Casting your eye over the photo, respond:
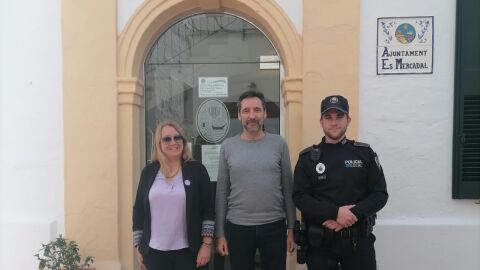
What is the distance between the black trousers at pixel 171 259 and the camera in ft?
9.58

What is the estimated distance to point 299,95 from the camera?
387cm

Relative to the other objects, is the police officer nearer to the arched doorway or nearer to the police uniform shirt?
the police uniform shirt

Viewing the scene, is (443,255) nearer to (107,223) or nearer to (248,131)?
(248,131)

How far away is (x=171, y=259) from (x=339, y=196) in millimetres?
1223

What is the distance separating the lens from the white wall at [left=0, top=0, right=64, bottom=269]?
3.92 m

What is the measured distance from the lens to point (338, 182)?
271cm

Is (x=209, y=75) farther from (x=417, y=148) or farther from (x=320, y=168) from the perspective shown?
(x=417, y=148)

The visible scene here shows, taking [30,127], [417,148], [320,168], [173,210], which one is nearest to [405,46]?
[417,148]

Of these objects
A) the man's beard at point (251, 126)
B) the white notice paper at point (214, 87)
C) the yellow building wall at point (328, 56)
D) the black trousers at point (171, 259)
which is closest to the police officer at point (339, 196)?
the man's beard at point (251, 126)

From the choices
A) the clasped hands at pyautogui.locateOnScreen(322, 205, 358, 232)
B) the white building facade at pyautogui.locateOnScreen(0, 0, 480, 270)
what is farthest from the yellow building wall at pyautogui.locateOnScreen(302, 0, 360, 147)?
→ the clasped hands at pyautogui.locateOnScreen(322, 205, 358, 232)

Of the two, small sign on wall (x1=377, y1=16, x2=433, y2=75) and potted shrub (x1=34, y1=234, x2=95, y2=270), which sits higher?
small sign on wall (x1=377, y1=16, x2=433, y2=75)

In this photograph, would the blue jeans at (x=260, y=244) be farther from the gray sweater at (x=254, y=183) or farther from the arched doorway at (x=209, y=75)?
the arched doorway at (x=209, y=75)

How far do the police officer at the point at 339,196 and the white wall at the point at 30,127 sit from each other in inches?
95.6

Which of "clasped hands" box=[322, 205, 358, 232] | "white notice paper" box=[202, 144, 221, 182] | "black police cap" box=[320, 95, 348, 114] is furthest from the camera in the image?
"white notice paper" box=[202, 144, 221, 182]
